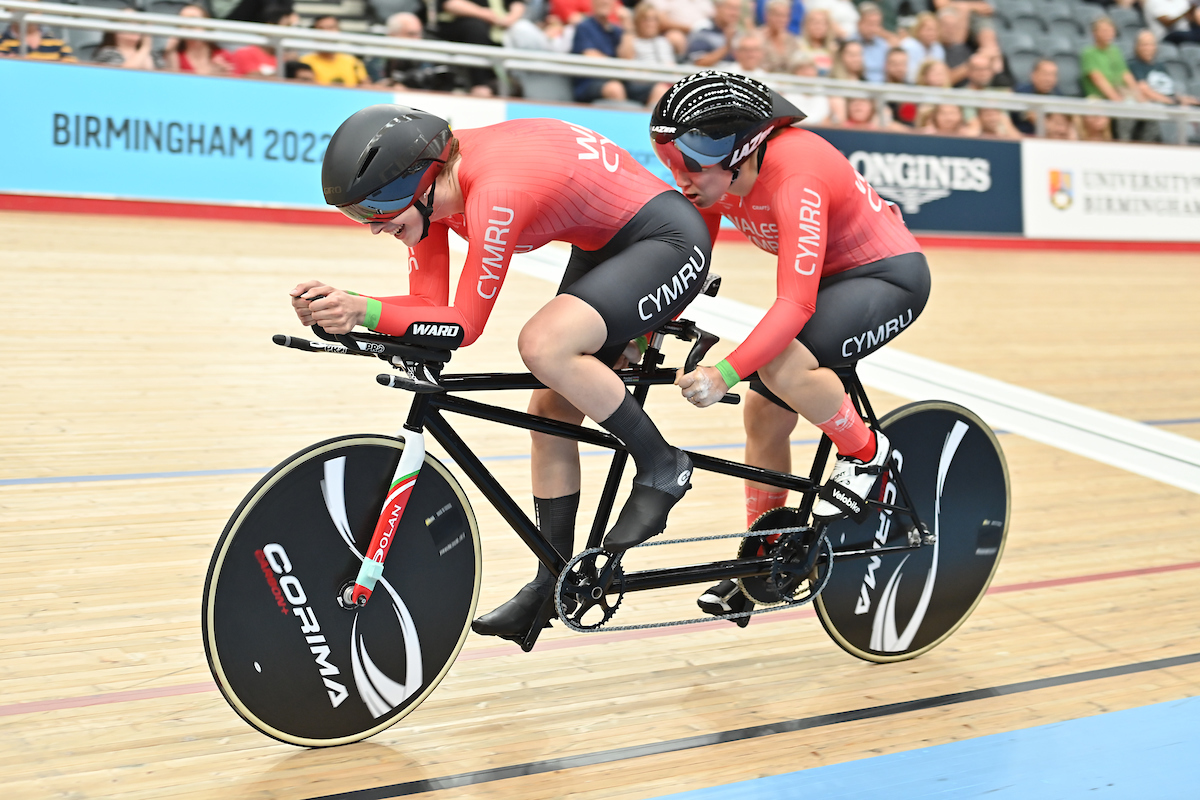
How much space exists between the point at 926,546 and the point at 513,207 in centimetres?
139

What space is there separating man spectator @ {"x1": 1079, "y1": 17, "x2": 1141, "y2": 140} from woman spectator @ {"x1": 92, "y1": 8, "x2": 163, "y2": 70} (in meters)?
9.70

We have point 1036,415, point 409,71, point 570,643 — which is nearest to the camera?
point 570,643

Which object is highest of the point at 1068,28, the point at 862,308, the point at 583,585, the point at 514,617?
the point at 1068,28

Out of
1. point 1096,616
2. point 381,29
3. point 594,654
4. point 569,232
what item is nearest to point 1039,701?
point 1096,616

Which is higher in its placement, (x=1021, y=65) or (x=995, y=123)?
(x=1021, y=65)

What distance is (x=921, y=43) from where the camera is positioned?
11.9 meters

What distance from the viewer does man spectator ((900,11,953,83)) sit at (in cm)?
1173

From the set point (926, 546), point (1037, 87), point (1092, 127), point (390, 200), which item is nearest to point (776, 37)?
point (1037, 87)

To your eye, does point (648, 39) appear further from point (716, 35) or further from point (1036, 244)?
point (1036, 244)

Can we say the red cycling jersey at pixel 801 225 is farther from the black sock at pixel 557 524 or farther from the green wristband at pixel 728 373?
the black sock at pixel 557 524

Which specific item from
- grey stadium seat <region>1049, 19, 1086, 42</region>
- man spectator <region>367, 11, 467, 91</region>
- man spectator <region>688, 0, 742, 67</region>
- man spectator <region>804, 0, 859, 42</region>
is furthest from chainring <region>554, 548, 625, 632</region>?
grey stadium seat <region>1049, 19, 1086, 42</region>

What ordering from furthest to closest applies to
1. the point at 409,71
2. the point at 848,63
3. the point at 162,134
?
the point at 848,63
the point at 409,71
the point at 162,134

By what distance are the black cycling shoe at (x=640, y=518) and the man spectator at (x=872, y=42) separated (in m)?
9.80

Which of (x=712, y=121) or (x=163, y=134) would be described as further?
(x=163, y=134)
